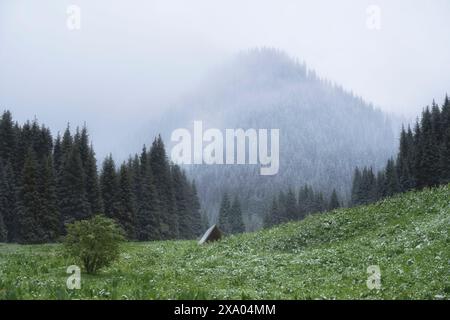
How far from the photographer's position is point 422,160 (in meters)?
84.0

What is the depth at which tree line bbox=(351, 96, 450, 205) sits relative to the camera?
8250cm

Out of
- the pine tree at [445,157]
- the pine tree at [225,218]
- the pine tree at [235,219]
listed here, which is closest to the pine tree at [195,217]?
the pine tree at [225,218]

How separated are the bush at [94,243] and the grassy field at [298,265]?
0.77 metres

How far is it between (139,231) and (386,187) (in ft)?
154

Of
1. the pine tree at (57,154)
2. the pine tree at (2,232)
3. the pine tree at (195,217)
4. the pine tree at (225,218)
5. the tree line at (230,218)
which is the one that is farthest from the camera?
the tree line at (230,218)

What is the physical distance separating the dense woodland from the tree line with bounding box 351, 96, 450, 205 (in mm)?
37501

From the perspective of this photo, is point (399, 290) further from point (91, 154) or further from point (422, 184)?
point (422, 184)

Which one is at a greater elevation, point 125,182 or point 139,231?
point 125,182

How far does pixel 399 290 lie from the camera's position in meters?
17.2

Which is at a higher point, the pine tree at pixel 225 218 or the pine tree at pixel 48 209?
the pine tree at pixel 48 209

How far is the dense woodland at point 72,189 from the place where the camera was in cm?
6234

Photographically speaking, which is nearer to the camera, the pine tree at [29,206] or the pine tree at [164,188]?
the pine tree at [29,206]

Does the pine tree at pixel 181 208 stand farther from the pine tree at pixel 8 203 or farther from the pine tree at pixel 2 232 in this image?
the pine tree at pixel 2 232
